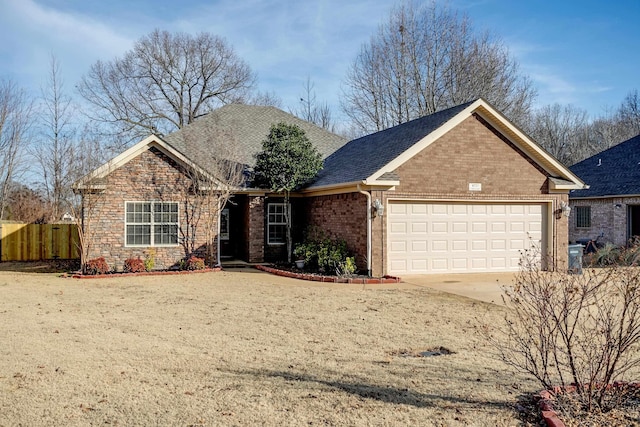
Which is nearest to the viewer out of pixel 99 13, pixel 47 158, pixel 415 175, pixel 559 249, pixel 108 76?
pixel 415 175

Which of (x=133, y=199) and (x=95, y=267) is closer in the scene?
(x=95, y=267)

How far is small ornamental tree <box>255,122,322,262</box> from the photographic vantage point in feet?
59.3

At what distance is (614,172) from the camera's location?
2509 centimetres

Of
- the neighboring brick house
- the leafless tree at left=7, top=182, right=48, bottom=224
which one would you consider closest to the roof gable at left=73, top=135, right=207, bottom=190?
the leafless tree at left=7, top=182, right=48, bottom=224

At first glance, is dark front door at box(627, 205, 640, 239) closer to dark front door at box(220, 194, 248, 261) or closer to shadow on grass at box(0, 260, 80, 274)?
dark front door at box(220, 194, 248, 261)

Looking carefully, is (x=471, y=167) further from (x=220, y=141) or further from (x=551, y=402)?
(x=551, y=402)

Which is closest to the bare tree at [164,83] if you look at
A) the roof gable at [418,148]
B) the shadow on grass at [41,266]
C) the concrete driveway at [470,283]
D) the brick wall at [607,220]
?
the shadow on grass at [41,266]

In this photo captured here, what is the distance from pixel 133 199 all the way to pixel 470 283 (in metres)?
10.8

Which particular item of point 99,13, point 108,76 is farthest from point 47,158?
point 99,13

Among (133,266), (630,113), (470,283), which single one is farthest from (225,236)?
(630,113)

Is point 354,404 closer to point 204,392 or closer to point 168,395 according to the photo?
point 204,392

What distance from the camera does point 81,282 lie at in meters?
14.6

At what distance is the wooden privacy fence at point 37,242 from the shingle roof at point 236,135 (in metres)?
5.87

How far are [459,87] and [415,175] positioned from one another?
20219mm
